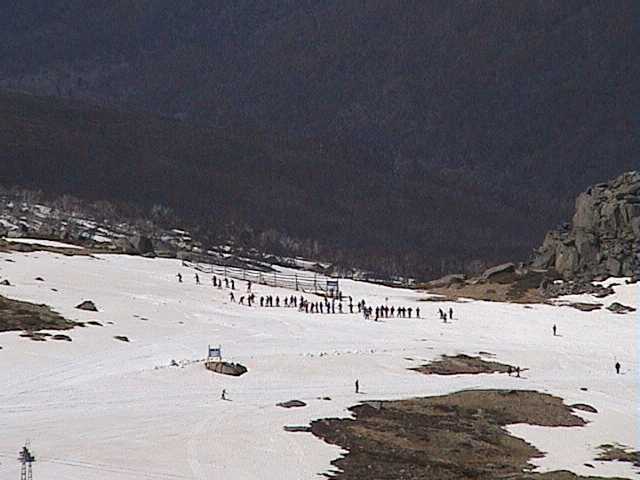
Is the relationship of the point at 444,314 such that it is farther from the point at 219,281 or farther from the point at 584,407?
the point at 584,407

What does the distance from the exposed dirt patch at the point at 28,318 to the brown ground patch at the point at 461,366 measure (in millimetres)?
18650

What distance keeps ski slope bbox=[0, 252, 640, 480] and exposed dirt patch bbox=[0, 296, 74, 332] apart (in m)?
1.39

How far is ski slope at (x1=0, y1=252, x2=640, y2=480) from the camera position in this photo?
127ft

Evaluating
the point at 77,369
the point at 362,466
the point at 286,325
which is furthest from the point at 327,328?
the point at 362,466

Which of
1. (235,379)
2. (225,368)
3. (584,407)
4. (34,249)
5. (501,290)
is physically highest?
(34,249)

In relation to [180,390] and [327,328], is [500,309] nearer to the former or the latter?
[327,328]

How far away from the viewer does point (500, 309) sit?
86.9 meters

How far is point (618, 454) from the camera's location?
43.3 m

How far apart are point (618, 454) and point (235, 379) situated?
690 inches

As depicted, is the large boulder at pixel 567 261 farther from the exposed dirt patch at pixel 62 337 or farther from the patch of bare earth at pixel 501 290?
the exposed dirt patch at pixel 62 337

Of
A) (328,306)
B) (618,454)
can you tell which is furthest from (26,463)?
(328,306)

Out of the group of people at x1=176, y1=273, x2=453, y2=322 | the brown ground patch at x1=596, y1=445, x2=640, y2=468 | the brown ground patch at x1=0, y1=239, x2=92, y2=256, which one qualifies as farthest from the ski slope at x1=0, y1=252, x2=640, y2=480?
the brown ground patch at x1=0, y1=239, x2=92, y2=256

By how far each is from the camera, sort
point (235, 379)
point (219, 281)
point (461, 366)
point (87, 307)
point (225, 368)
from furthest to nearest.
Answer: point (219, 281)
point (87, 307)
point (461, 366)
point (225, 368)
point (235, 379)

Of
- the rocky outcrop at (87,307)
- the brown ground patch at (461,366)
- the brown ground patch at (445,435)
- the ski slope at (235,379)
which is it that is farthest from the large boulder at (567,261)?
the brown ground patch at (445,435)
